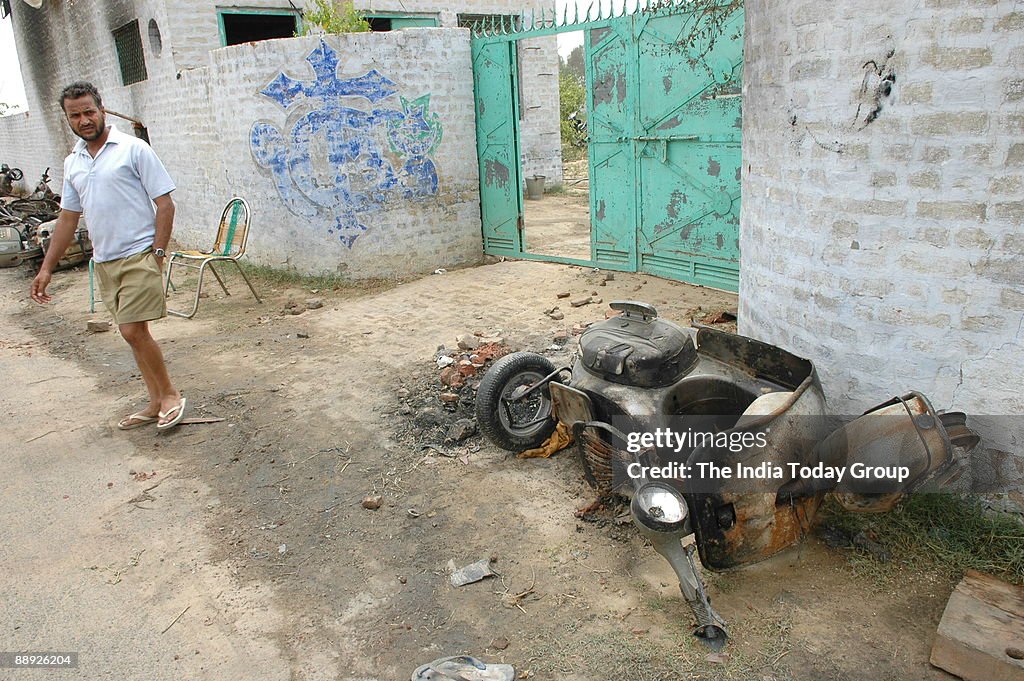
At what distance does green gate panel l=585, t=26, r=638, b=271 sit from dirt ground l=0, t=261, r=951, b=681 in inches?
84.5

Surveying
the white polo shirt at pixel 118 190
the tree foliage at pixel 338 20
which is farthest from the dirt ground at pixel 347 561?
the tree foliage at pixel 338 20

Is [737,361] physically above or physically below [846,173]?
below

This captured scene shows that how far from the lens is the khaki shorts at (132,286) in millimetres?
4277

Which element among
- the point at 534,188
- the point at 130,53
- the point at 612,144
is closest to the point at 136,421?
the point at 612,144

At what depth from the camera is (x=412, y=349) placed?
18.7 ft

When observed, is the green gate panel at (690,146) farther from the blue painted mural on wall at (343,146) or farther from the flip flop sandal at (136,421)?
the flip flop sandal at (136,421)

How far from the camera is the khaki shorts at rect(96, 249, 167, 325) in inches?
168

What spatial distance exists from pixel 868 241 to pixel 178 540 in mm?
3458

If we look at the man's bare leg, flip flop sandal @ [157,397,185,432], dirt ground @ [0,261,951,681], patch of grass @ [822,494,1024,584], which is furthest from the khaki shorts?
patch of grass @ [822,494,1024,584]

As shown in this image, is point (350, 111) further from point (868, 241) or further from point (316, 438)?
point (868, 241)

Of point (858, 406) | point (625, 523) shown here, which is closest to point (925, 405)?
point (858, 406)

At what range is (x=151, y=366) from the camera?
4.57 metres

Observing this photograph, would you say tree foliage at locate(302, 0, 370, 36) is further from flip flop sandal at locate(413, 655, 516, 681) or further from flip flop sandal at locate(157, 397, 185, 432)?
flip flop sandal at locate(413, 655, 516, 681)

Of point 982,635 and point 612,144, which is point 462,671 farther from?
point 612,144
